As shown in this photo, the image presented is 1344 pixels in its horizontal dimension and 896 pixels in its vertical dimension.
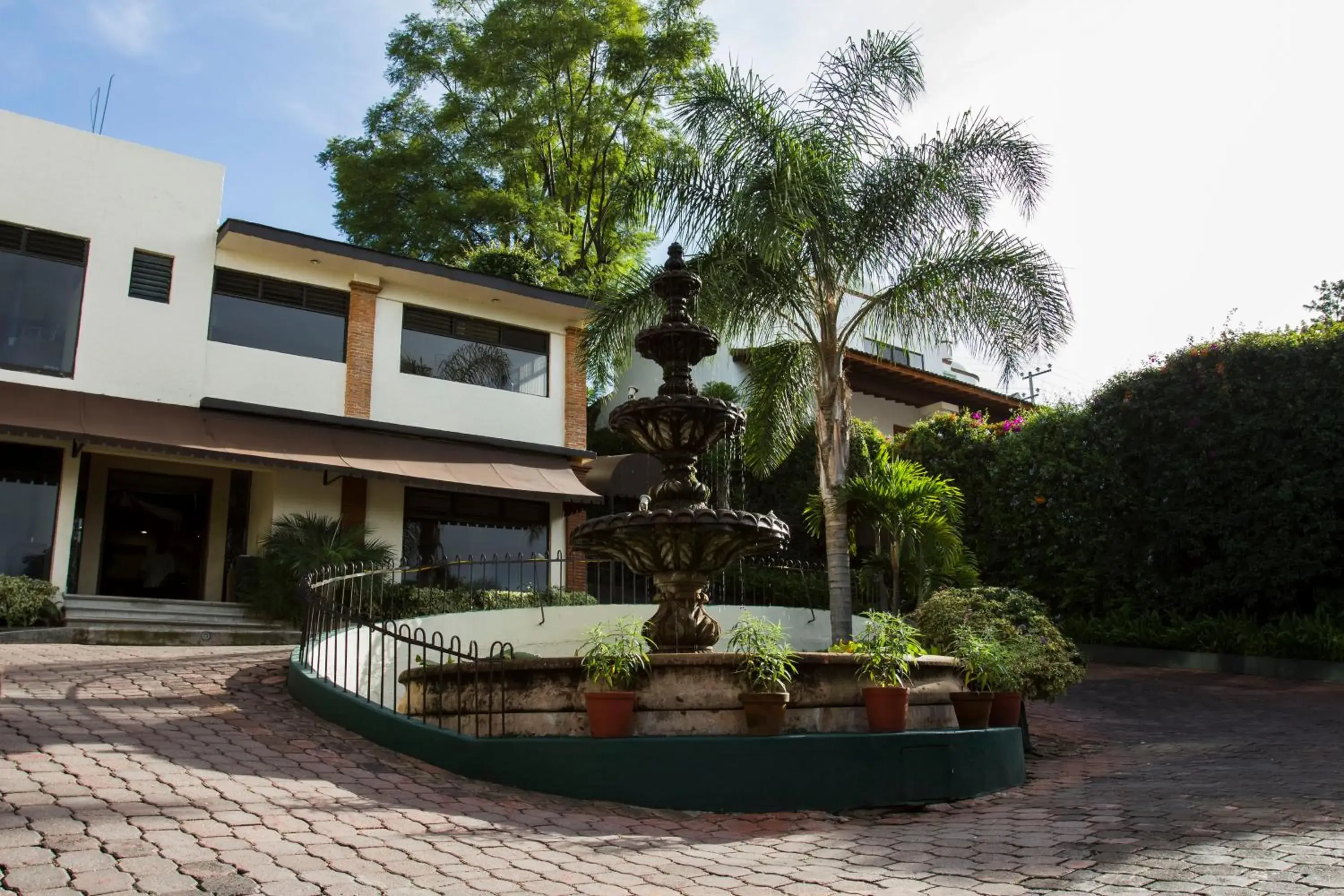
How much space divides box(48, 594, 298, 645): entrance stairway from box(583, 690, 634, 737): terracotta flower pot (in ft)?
26.9

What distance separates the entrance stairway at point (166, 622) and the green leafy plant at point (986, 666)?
911 cm

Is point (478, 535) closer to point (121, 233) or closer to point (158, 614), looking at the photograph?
point (158, 614)

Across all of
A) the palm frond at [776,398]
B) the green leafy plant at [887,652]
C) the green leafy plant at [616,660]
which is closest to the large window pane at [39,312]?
the palm frond at [776,398]

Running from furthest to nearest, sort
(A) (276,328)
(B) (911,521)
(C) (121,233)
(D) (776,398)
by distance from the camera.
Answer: (A) (276,328)
(C) (121,233)
(D) (776,398)
(B) (911,521)

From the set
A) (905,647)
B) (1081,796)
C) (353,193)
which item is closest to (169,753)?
(905,647)

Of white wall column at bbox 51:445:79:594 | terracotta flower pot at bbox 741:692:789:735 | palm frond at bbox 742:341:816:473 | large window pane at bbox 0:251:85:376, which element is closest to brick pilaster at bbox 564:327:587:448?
palm frond at bbox 742:341:816:473

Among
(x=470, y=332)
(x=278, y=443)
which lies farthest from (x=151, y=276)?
(x=470, y=332)

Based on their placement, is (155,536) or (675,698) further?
(155,536)

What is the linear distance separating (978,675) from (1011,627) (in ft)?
4.43

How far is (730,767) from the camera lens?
6.49m

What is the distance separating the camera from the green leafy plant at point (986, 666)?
8.02 metres

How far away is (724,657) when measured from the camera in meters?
6.89

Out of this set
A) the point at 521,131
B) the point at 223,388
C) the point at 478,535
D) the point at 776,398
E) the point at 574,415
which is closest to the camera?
the point at 776,398

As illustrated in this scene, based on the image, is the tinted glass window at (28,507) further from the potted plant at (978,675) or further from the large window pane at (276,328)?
the potted plant at (978,675)
